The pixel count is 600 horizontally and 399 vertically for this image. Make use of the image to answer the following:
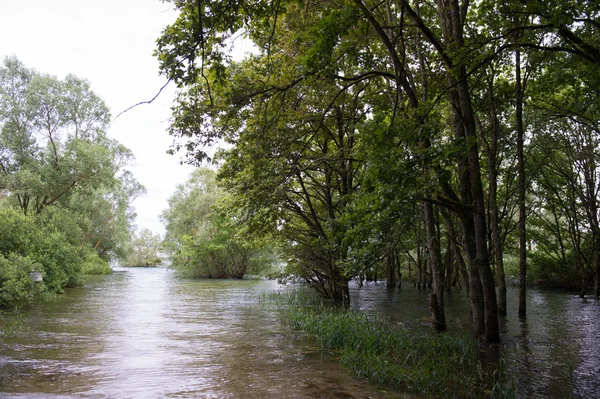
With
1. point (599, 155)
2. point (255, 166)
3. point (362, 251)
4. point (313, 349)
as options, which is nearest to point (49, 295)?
point (255, 166)

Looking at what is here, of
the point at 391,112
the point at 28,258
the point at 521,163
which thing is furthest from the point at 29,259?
the point at 521,163

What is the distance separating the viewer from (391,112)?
10.3 metres

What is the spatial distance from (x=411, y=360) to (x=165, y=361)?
4.55 metres

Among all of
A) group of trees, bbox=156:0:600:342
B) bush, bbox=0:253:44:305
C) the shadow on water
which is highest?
group of trees, bbox=156:0:600:342

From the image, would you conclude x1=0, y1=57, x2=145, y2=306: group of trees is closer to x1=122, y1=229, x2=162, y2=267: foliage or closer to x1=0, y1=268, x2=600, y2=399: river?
x1=0, y1=268, x2=600, y2=399: river

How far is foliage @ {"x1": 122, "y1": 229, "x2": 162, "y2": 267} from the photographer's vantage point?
241 ft

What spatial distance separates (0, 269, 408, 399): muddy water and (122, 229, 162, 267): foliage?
62.8 m

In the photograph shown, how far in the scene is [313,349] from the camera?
8.93 meters

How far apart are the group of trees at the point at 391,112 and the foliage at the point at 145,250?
195 feet

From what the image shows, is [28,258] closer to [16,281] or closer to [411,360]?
[16,281]

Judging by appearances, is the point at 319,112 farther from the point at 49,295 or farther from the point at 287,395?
the point at 49,295

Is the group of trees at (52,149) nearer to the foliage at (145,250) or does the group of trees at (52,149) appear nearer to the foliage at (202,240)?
the foliage at (202,240)

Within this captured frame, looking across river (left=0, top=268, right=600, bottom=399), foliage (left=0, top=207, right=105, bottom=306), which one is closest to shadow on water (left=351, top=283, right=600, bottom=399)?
river (left=0, top=268, right=600, bottom=399)

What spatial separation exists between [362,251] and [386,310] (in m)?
9.26
